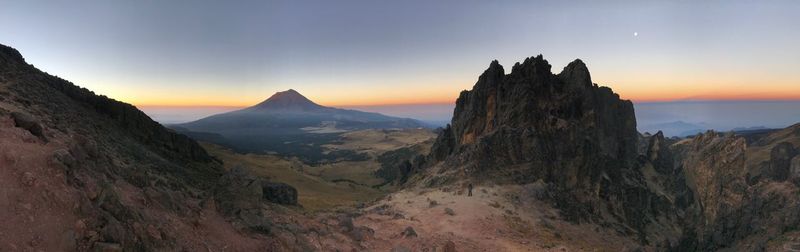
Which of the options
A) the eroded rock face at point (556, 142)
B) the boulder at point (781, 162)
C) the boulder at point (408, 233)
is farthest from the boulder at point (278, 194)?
the boulder at point (781, 162)

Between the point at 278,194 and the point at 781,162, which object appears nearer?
the point at 278,194

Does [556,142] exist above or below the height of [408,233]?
above

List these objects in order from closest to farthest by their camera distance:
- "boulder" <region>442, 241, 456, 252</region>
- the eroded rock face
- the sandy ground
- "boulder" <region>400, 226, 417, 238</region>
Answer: "boulder" <region>442, 241, 456, 252</region> < "boulder" <region>400, 226, 417, 238</region> < the sandy ground < the eroded rock face

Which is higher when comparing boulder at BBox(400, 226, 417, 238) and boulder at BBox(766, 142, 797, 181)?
boulder at BBox(400, 226, 417, 238)

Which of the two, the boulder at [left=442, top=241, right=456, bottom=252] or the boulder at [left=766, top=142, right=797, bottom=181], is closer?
the boulder at [left=442, top=241, right=456, bottom=252]

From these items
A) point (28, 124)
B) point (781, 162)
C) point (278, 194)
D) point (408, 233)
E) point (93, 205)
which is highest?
point (28, 124)

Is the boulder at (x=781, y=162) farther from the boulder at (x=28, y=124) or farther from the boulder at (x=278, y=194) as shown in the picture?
the boulder at (x=28, y=124)

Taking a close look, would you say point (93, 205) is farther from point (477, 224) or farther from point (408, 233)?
point (477, 224)

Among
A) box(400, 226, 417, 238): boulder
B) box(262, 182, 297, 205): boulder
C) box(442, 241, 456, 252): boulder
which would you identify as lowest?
box(442, 241, 456, 252): boulder

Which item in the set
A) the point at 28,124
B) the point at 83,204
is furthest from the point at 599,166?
the point at 28,124

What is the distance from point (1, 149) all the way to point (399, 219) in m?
24.9

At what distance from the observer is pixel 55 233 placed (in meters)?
10.6

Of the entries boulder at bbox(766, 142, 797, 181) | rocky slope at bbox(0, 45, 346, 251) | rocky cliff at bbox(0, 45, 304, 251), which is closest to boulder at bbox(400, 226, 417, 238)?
rocky slope at bbox(0, 45, 346, 251)

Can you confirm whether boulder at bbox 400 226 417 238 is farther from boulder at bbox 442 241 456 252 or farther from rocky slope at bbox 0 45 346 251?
rocky slope at bbox 0 45 346 251
